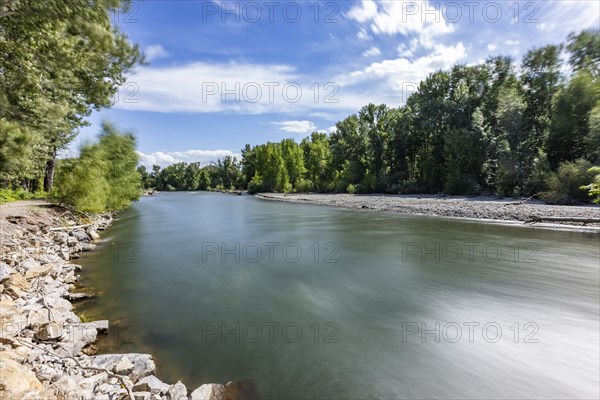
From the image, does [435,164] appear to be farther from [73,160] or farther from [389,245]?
[73,160]

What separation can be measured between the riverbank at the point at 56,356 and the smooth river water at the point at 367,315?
2.03 ft

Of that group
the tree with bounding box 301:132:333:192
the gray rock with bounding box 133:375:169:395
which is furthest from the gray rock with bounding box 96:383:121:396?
the tree with bounding box 301:132:333:192

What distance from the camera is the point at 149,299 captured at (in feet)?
27.8

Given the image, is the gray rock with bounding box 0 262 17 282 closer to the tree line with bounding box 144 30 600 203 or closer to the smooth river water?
the smooth river water

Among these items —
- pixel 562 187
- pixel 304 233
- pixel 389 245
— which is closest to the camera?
pixel 389 245

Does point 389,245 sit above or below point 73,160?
below

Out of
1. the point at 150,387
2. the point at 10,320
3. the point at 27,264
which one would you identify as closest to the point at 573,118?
the point at 150,387

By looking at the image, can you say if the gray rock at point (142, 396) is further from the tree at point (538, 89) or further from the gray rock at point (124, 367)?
the tree at point (538, 89)

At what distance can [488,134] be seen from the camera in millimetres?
39000

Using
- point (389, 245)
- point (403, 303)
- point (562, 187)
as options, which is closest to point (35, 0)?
point (403, 303)

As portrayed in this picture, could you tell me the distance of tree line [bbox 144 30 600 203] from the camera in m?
28.3

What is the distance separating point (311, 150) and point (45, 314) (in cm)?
7485

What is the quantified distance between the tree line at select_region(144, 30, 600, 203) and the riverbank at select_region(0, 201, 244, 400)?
17.0 metres

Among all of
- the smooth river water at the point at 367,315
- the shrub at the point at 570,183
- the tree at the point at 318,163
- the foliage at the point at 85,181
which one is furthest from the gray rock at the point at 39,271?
the tree at the point at 318,163
